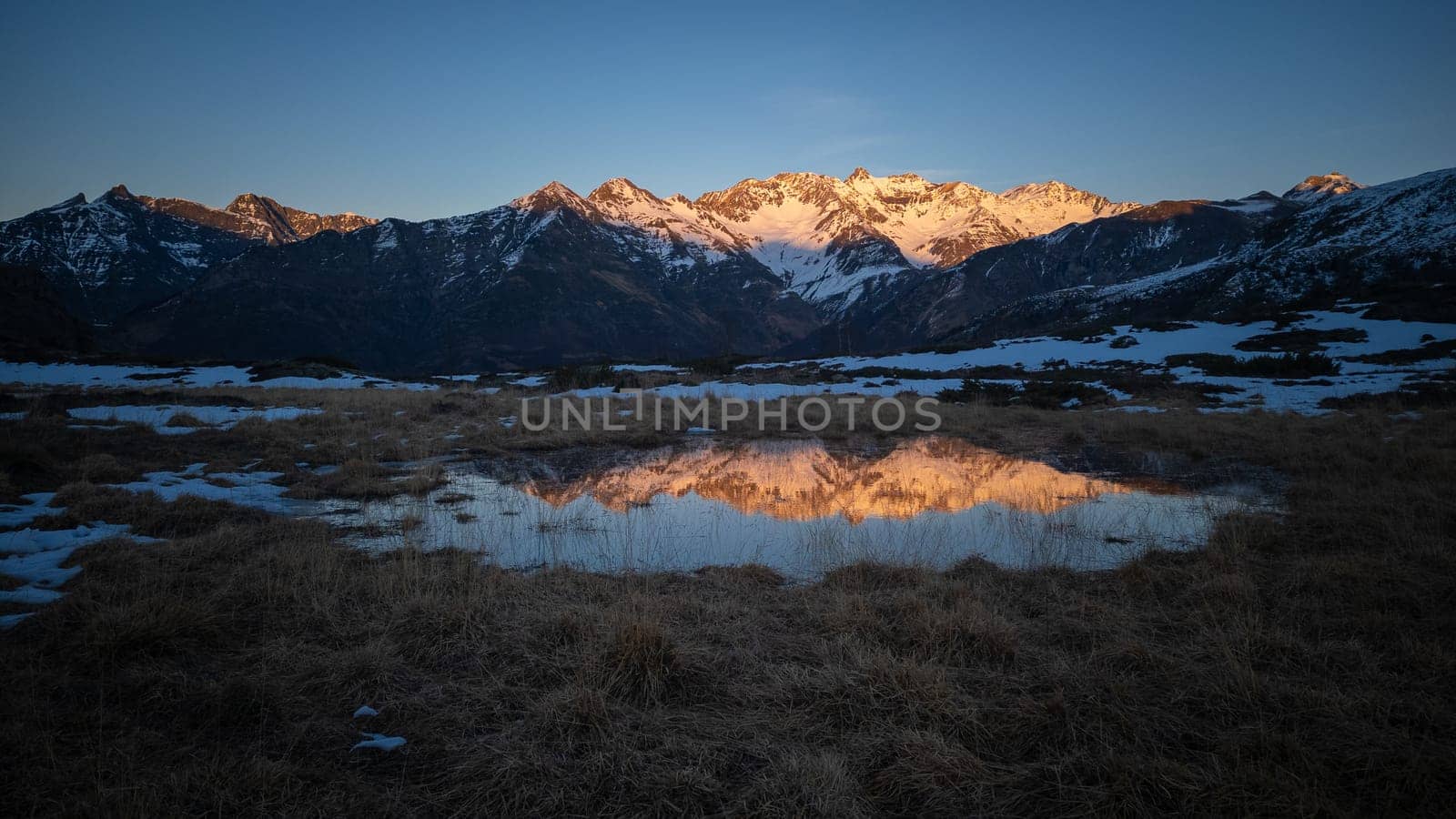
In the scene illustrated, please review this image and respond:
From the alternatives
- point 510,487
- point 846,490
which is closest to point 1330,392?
point 846,490

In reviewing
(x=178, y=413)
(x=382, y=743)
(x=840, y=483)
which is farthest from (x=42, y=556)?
(x=178, y=413)

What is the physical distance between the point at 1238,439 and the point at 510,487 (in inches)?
680

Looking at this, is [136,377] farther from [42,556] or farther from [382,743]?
[382,743]

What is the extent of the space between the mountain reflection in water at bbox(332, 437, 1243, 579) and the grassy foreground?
2.90ft

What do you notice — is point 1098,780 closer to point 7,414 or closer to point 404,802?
point 404,802

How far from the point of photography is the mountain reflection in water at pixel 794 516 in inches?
302

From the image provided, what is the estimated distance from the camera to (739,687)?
14.4 ft

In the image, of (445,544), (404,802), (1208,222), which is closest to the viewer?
(404,802)

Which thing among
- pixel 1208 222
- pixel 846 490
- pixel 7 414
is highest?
pixel 1208 222

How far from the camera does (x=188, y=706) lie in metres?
3.93

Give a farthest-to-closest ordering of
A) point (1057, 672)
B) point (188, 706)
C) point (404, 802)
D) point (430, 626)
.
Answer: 1. point (430, 626)
2. point (1057, 672)
3. point (188, 706)
4. point (404, 802)

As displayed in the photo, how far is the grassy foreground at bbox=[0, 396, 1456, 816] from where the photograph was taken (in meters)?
3.21

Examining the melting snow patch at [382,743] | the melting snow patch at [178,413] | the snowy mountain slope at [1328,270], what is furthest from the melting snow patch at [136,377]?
the snowy mountain slope at [1328,270]

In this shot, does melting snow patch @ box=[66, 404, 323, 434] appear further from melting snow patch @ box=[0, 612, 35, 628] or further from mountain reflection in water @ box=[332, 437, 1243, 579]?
melting snow patch @ box=[0, 612, 35, 628]
